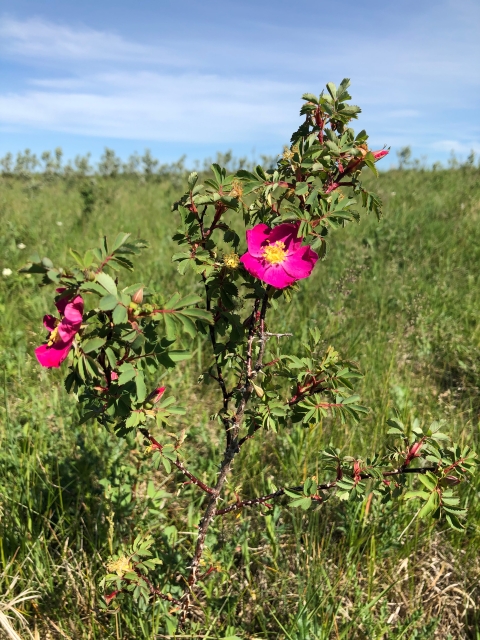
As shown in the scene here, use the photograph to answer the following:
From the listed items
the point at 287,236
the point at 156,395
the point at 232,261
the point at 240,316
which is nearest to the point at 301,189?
the point at 287,236

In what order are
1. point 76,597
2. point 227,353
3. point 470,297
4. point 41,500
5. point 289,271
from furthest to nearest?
point 470,297, point 41,500, point 76,597, point 227,353, point 289,271

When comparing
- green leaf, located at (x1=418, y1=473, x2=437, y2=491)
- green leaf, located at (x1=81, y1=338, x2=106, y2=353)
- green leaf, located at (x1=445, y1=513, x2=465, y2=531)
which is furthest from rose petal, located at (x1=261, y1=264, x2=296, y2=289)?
green leaf, located at (x1=445, y1=513, x2=465, y2=531)

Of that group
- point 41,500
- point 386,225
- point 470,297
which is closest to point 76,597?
point 41,500

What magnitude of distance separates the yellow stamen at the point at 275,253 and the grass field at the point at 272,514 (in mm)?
1015

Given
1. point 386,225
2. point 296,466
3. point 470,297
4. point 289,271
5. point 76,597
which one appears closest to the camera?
point 289,271

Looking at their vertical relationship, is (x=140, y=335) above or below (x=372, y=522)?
above

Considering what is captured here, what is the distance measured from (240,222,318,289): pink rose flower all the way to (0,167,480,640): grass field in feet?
3.23

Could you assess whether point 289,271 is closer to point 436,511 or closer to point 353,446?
point 436,511

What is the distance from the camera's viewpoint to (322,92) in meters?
1.05

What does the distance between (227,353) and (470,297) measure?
9.65 feet

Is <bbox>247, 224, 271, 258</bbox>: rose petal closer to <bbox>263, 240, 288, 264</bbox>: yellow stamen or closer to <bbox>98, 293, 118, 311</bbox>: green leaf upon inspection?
<bbox>263, 240, 288, 264</bbox>: yellow stamen

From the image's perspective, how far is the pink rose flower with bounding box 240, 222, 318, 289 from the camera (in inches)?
39.4

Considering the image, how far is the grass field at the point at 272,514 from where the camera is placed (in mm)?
1486

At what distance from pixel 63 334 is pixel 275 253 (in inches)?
19.4
